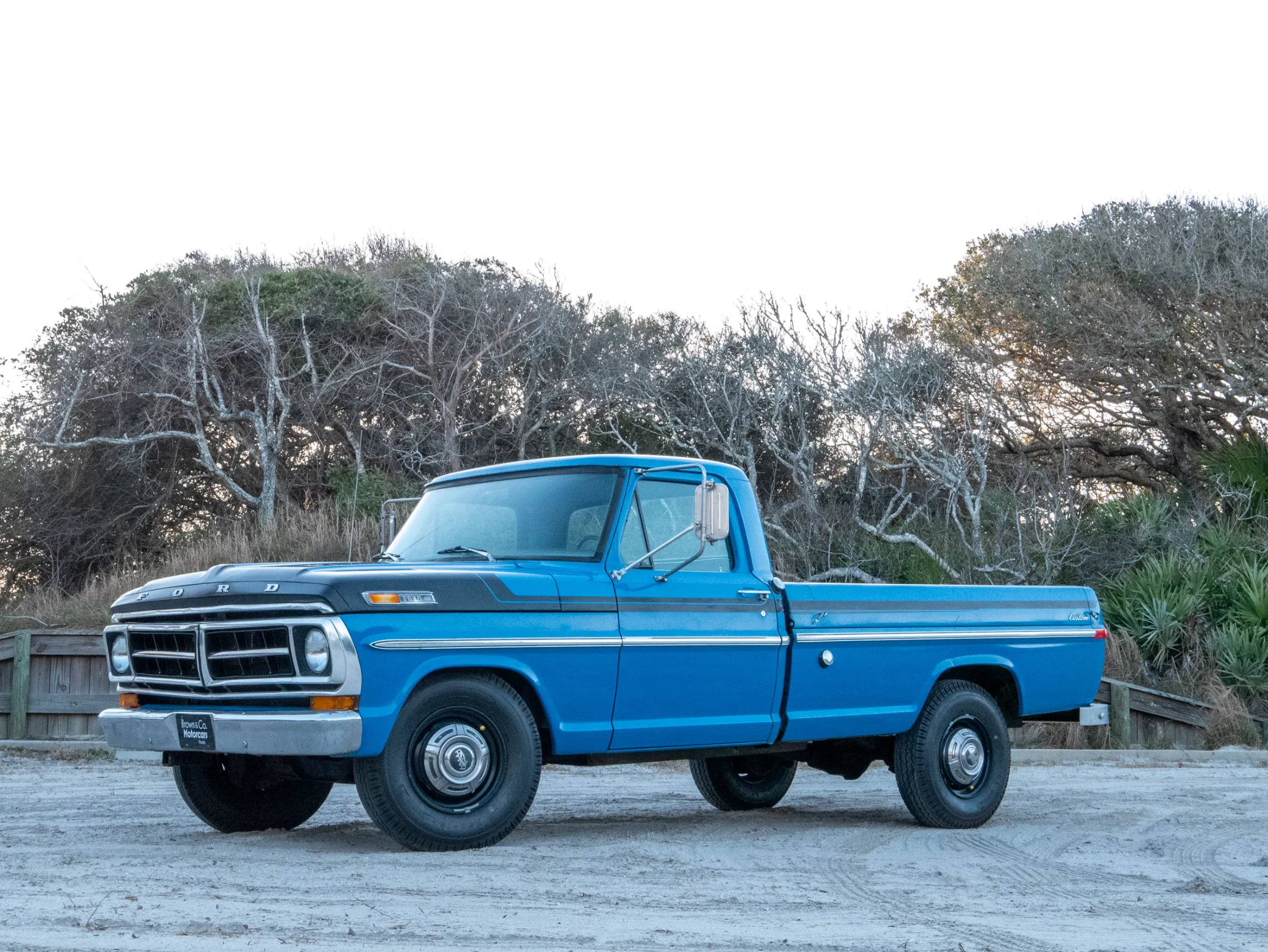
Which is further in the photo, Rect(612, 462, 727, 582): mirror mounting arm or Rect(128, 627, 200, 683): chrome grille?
Rect(128, 627, 200, 683): chrome grille

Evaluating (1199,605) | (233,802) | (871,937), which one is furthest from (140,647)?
(1199,605)

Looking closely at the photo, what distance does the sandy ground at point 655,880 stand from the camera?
18.2ft

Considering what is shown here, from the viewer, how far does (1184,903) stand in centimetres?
648

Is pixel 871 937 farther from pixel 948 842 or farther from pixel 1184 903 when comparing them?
pixel 948 842

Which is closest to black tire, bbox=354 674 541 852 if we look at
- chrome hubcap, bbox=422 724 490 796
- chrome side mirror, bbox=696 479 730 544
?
chrome hubcap, bbox=422 724 490 796

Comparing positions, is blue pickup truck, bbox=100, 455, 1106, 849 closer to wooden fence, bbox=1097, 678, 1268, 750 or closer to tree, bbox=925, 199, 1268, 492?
wooden fence, bbox=1097, 678, 1268, 750

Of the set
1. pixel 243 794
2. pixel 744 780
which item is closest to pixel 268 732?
pixel 243 794

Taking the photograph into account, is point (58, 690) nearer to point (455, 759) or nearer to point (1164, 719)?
point (455, 759)

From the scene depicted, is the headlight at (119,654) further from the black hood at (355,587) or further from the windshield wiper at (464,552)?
the windshield wiper at (464,552)

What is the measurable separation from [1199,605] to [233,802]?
13.0 m

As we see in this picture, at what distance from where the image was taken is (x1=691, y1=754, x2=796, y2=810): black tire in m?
10.1

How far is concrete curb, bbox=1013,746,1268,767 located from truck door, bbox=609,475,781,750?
6.74 m

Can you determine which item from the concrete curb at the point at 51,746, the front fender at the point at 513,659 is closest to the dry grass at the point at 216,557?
the concrete curb at the point at 51,746

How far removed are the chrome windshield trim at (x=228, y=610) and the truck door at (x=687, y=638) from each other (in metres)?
1.74
